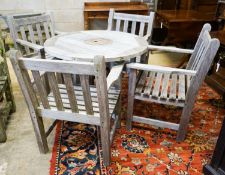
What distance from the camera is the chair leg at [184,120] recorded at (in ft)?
5.61

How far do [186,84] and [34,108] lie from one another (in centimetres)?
129

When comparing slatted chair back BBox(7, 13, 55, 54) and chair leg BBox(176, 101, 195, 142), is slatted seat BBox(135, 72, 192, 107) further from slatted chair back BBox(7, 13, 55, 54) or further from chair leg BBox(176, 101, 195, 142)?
slatted chair back BBox(7, 13, 55, 54)

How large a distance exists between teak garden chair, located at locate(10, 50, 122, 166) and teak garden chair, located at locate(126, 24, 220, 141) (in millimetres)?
211

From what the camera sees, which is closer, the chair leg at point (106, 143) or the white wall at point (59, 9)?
the chair leg at point (106, 143)

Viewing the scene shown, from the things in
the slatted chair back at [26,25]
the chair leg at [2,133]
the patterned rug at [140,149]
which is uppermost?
the slatted chair back at [26,25]

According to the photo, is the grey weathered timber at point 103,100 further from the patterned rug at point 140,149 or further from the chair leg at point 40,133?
the chair leg at point 40,133

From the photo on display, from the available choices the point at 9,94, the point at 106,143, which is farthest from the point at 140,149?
the point at 9,94

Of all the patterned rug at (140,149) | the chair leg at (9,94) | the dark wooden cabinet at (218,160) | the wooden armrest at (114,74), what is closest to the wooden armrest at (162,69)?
the wooden armrest at (114,74)

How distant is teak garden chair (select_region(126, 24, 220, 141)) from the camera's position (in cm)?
156

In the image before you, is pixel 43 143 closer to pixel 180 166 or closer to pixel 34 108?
pixel 34 108

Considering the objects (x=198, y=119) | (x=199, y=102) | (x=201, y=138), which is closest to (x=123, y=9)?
(x=199, y=102)

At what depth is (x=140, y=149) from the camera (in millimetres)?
1837

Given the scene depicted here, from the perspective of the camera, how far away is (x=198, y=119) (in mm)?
2242

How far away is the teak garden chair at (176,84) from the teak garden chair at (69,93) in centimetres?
21
